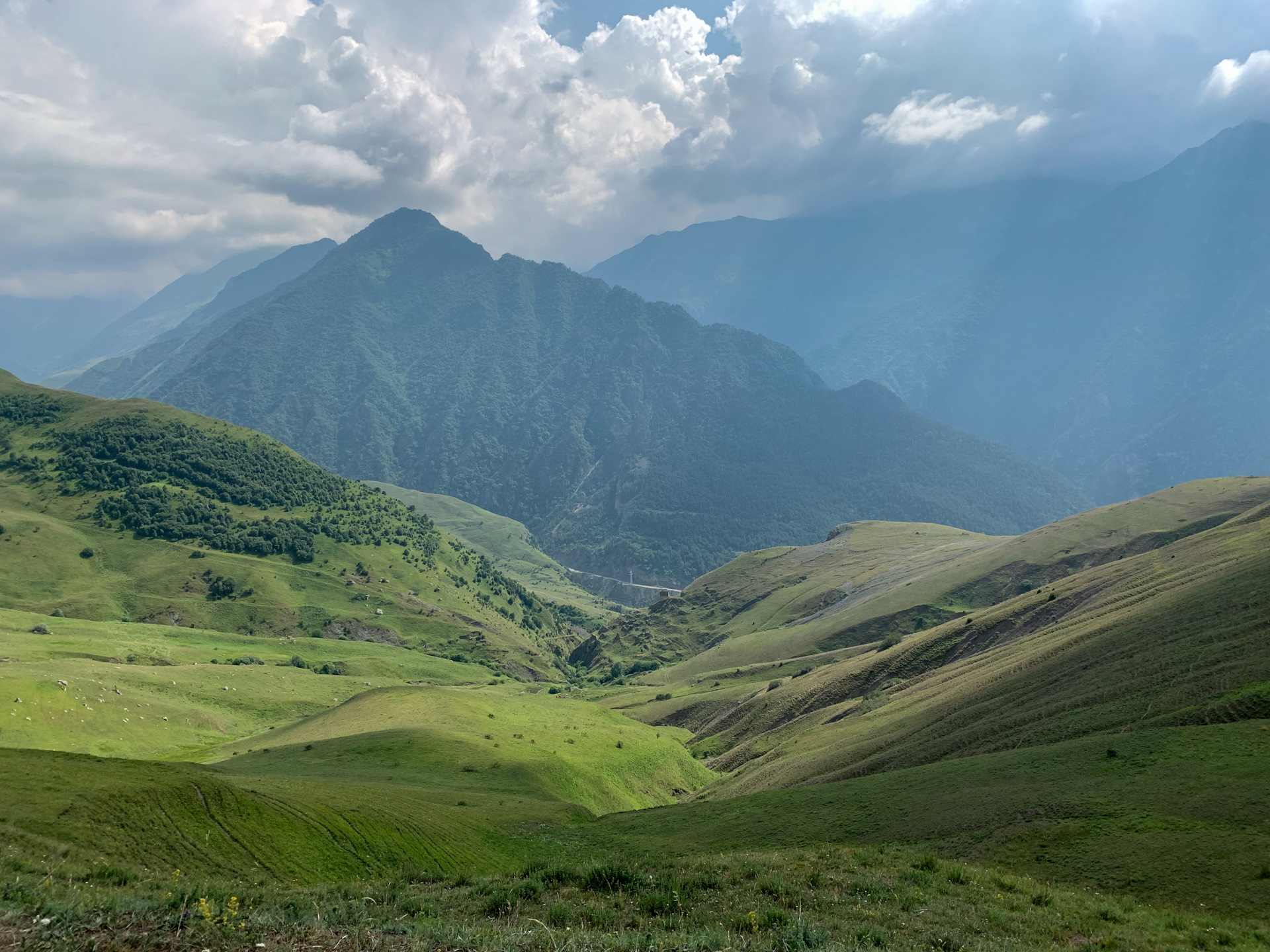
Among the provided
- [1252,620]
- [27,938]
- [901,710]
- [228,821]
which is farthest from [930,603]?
[27,938]

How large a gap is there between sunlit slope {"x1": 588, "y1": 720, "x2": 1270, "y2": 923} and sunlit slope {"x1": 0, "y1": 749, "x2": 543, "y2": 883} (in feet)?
39.8

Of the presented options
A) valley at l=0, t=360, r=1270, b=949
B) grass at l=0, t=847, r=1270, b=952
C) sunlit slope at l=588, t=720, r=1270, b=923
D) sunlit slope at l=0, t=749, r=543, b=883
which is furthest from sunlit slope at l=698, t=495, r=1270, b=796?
sunlit slope at l=0, t=749, r=543, b=883

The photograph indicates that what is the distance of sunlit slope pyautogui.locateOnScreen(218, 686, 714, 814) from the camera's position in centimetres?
7188

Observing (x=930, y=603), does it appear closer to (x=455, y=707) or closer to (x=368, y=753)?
(x=455, y=707)

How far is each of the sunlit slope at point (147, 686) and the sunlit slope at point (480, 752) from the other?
46.3 feet

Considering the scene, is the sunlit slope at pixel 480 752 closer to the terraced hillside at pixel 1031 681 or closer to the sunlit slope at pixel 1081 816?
the terraced hillside at pixel 1031 681

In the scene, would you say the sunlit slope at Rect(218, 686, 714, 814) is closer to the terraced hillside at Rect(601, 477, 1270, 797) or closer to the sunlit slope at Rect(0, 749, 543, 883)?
the terraced hillside at Rect(601, 477, 1270, 797)

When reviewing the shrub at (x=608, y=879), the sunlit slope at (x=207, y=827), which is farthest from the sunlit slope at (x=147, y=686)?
the shrub at (x=608, y=879)

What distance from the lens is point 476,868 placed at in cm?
3984

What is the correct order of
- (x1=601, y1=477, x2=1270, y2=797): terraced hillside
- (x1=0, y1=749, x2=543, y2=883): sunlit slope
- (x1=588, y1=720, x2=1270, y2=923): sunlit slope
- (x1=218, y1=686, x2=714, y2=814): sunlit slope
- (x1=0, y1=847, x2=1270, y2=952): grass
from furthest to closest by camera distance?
(x1=218, y1=686, x2=714, y2=814): sunlit slope, (x1=601, y1=477, x2=1270, y2=797): terraced hillside, (x1=0, y1=749, x2=543, y2=883): sunlit slope, (x1=588, y1=720, x2=1270, y2=923): sunlit slope, (x1=0, y1=847, x2=1270, y2=952): grass

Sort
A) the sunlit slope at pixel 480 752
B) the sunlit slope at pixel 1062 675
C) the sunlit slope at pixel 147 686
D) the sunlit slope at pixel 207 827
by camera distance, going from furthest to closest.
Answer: the sunlit slope at pixel 147 686
the sunlit slope at pixel 480 752
the sunlit slope at pixel 1062 675
the sunlit slope at pixel 207 827

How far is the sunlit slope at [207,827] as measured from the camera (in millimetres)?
27750

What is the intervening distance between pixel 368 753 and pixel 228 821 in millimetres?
46924

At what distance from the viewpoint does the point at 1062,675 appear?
5409 cm
